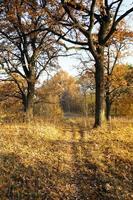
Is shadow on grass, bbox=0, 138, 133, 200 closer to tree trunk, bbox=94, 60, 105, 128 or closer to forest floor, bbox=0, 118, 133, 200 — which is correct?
forest floor, bbox=0, 118, 133, 200

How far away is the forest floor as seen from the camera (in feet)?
31.1

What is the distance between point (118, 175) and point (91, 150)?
8.10ft

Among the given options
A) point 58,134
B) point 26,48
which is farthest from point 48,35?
point 58,134

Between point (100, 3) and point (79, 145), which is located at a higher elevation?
point (100, 3)

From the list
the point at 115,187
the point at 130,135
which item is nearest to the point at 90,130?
the point at 130,135

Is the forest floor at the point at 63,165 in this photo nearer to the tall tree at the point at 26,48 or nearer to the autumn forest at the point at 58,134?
the autumn forest at the point at 58,134

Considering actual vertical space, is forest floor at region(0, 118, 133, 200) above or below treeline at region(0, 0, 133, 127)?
below

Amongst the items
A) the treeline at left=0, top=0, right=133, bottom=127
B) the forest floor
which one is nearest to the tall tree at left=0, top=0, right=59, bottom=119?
the treeline at left=0, top=0, right=133, bottom=127

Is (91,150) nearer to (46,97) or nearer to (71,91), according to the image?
(46,97)

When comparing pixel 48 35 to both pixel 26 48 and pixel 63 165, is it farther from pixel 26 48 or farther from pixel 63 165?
pixel 63 165

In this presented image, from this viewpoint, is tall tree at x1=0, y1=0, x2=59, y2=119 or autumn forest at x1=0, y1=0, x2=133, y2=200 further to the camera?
tall tree at x1=0, y1=0, x2=59, y2=119

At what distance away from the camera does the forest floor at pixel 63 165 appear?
31.1 feet

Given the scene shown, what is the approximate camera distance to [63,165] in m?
11.3

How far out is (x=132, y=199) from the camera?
9203 millimetres
